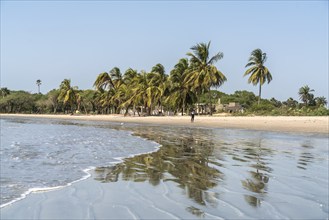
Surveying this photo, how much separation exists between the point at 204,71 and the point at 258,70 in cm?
1135

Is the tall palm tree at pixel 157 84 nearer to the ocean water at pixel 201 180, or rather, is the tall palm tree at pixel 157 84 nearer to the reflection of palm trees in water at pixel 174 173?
the ocean water at pixel 201 180

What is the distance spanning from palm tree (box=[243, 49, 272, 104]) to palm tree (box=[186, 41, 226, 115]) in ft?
26.0

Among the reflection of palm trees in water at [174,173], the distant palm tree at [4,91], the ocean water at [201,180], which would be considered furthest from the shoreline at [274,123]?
the distant palm tree at [4,91]

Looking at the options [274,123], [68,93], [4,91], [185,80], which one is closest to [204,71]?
[185,80]

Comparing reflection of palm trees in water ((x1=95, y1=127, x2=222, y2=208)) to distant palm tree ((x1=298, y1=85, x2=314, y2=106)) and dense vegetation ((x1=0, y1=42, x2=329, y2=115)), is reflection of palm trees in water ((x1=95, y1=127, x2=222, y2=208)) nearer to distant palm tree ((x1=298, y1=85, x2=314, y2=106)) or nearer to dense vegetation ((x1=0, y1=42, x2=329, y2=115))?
dense vegetation ((x1=0, y1=42, x2=329, y2=115))

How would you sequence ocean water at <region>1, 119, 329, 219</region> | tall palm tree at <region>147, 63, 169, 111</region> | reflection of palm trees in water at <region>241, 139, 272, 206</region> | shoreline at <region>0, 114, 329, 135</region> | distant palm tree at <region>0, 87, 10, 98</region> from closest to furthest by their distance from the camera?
ocean water at <region>1, 119, 329, 219</region> < reflection of palm trees in water at <region>241, 139, 272, 206</region> < shoreline at <region>0, 114, 329, 135</region> < tall palm tree at <region>147, 63, 169, 111</region> < distant palm tree at <region>0, 87, 10, 98</region>

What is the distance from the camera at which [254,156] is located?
416 inches

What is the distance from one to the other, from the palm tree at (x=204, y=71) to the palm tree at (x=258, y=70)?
7914mm

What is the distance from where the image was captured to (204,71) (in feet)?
163

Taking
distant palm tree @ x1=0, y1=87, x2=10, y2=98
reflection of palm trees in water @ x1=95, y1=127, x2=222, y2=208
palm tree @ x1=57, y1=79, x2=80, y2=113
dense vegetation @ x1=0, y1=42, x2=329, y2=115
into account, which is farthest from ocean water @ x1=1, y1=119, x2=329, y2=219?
distant palm tree @ x1=0, y1=87, x2=10, y2=98

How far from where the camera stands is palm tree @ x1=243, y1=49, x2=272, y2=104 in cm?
5622

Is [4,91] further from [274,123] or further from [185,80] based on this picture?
[274,123]

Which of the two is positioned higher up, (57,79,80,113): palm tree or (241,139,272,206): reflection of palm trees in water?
(57,79,80,113): palm tree

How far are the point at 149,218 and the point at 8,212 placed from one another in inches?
70.0
